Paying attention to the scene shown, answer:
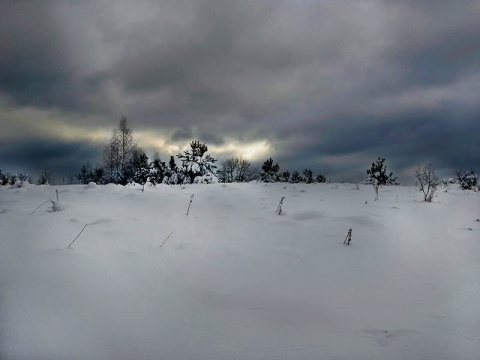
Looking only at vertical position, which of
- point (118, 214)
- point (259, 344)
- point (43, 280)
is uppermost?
point (118, 214)

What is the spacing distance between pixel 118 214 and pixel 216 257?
2041 mm

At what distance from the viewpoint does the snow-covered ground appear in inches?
76.9

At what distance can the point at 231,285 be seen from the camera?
9.59 ft

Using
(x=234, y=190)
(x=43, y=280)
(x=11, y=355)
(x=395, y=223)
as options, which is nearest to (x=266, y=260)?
(x=43, y=280)

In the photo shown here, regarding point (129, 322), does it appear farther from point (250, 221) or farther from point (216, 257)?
point (250, 221)

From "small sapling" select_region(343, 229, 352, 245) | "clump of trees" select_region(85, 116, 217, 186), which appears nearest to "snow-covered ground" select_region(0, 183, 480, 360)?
"small sapling" select_region(343, 229, 352, 245)

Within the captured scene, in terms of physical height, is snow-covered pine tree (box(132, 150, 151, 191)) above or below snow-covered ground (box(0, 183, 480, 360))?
above

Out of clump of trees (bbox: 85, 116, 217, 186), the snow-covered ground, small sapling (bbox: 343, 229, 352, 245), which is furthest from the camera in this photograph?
clump of trees (bbox: 85, 116, 217, 186)

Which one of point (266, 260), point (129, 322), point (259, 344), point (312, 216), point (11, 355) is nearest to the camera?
point (11, 355)

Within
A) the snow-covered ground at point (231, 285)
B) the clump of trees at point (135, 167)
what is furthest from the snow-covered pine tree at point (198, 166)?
the snow-covered ground at point (231, 285)

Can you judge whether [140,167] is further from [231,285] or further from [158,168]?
[231,285]

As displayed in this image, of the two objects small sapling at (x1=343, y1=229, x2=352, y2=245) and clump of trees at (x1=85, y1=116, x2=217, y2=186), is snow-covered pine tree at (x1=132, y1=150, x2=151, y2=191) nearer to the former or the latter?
clump of trees at (x1=85, y1=116, x2=217, y2=186)

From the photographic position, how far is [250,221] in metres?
5.10

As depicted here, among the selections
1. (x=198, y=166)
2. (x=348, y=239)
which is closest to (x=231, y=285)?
(x=348, y=239)
